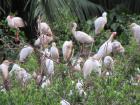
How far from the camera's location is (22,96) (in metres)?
3.47

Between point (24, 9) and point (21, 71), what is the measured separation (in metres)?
4.88

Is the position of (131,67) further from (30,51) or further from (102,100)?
(30,51)

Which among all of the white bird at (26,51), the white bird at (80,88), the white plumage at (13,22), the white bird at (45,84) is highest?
the white plumage at (13,22)

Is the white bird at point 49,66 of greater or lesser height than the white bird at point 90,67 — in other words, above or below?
below

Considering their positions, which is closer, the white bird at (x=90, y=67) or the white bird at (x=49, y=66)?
the white bird at (x=90, y=67)

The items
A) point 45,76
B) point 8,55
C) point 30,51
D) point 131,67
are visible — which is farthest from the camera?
point 8,55

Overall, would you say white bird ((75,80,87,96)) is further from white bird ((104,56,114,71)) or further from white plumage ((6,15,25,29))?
white plumage ((6,15,25,29))

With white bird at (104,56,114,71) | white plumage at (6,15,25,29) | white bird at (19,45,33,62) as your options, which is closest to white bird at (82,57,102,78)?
white bird at (104,56,114,71)

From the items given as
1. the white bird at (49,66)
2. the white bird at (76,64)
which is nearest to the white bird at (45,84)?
the white bird at (49,66)

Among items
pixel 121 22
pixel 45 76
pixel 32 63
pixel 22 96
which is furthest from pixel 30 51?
pixel 121 22

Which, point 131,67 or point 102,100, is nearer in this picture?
point 102,100

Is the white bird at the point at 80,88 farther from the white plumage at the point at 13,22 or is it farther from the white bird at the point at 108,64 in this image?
the white plumage at the point at 13,22

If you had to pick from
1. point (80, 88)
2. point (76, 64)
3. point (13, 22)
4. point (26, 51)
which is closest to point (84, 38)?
point (76, 64)

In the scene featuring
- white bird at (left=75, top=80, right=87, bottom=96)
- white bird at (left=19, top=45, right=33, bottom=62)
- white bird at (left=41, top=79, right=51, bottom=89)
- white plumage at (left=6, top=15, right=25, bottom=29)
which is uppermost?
white plumage at (left=6, top=15, right=25, bottom=29)
